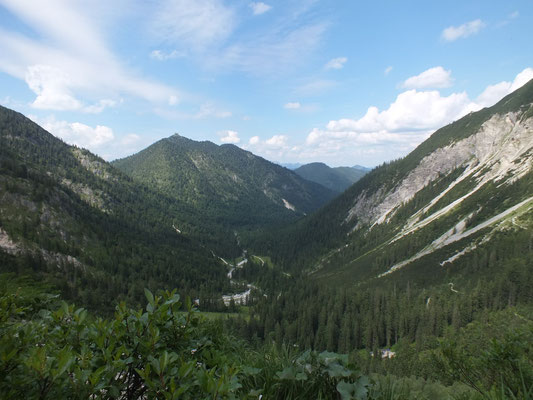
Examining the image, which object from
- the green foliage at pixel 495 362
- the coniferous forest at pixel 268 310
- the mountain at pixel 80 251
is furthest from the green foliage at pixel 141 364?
the mountain at pixel 80 251

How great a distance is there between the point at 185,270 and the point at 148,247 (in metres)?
35.6

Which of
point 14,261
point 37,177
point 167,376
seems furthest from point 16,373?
point 37,177

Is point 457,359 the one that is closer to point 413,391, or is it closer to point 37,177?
point 413,391

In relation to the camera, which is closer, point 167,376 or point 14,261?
point 167,376

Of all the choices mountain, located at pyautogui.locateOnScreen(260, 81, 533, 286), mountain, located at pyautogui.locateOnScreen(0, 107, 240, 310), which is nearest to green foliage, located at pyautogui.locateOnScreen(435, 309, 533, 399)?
mountain, located at pyautogui.locateOnScreen(0, 107, 240, 310)

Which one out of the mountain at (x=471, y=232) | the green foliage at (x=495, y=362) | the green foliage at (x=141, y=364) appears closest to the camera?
the green foliage at (x=141, y=364)

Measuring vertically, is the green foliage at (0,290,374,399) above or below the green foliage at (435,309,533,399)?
above

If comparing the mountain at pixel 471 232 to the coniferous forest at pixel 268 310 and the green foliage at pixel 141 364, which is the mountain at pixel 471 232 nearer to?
the coniferous forest at pixel 268 310

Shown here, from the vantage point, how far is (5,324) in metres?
3.77

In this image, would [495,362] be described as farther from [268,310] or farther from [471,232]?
[471,232]

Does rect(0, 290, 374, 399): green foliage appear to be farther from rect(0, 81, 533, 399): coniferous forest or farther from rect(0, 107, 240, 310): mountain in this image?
rect(0, 107, 240, 310): mountain

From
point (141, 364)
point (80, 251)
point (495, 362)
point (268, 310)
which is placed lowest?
point (268, 310)

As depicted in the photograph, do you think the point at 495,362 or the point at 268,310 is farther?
the point at 268,310

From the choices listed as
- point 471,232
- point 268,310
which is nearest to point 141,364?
point 268,310
